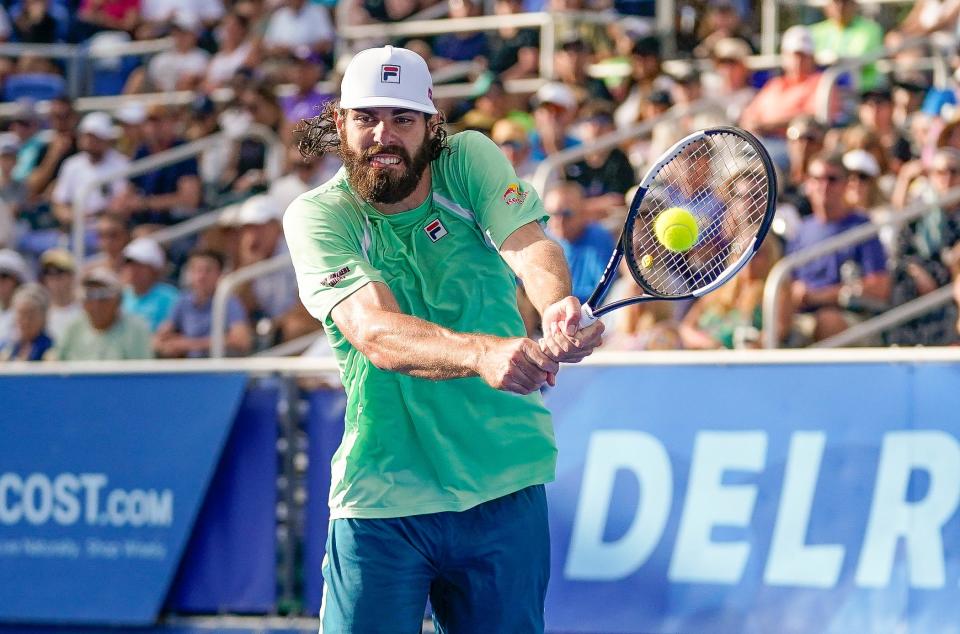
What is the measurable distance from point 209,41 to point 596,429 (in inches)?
356

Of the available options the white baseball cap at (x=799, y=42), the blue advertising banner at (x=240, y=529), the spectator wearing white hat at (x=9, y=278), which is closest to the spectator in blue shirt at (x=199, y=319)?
the spectator wearing white hat at (x=9, y=278)

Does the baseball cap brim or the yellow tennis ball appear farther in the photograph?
the baseball cap brim

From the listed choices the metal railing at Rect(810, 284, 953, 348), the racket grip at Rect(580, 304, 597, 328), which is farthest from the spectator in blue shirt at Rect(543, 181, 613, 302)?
the racket grip at Rect(580, 304, 597, 328)

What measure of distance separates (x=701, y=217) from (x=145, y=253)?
21.4 feet

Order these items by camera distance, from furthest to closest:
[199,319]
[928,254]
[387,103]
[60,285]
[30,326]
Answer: [60,285], [30,326], [199,319], [928,254], [387,103]

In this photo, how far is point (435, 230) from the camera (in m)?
4.62

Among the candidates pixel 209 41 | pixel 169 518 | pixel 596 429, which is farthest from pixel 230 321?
pixel 209 41

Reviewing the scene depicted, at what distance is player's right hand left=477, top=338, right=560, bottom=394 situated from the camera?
12.7ft

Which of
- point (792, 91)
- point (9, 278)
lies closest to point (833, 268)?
point (792, 91)

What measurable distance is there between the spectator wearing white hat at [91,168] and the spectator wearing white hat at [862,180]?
6.43 meters

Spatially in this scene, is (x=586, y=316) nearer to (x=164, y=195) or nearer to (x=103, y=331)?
(x=103, y=331)

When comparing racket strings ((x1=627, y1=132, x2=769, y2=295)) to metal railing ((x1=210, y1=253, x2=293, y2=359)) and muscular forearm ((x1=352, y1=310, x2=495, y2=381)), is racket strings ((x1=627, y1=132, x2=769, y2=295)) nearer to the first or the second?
muscular forearm ((x1=352, y1=310, x2=495, y2=381))

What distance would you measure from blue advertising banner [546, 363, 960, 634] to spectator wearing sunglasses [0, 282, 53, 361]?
170 inches

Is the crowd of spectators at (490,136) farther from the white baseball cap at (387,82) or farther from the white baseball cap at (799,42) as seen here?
the white baseball cap at (387,82)
